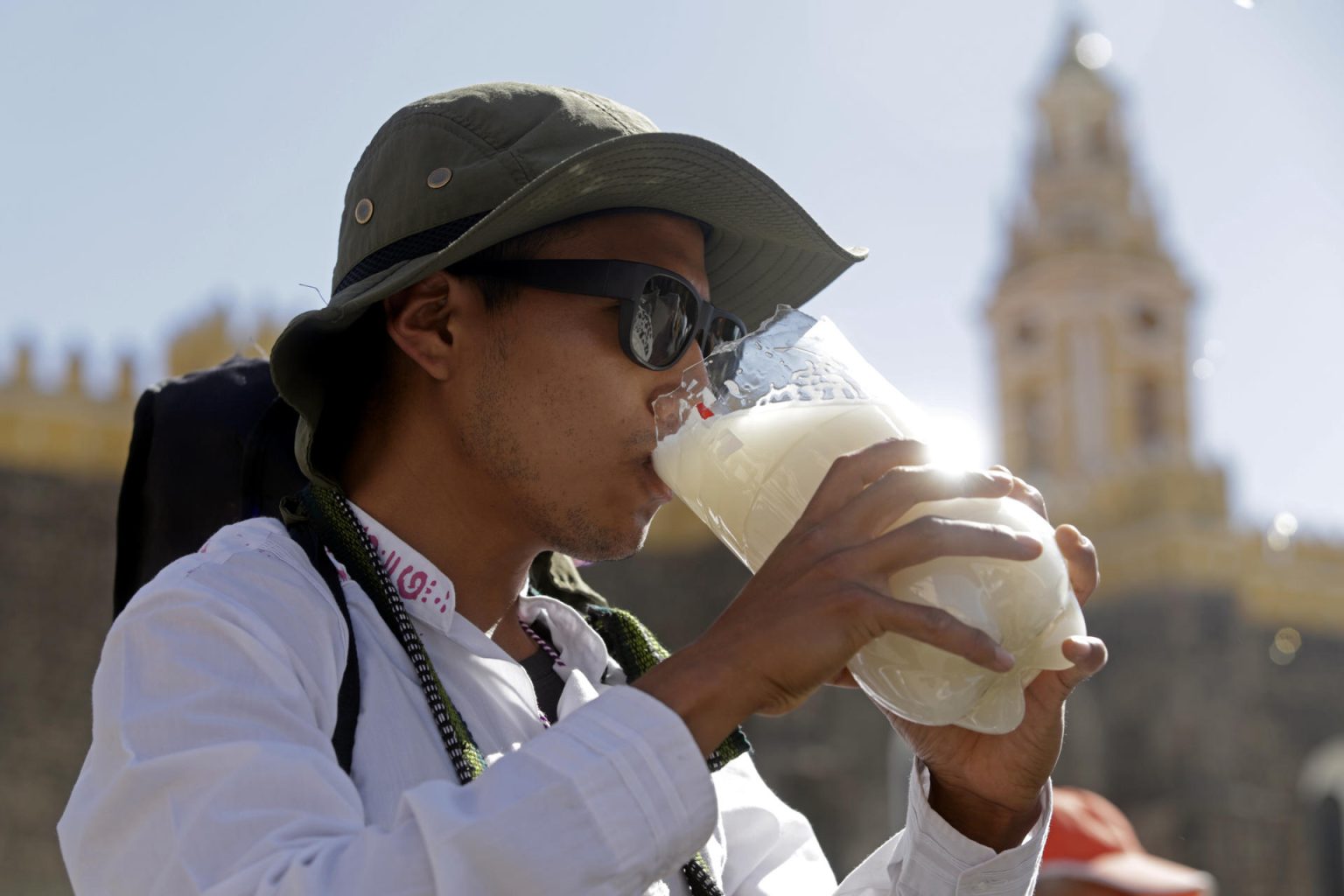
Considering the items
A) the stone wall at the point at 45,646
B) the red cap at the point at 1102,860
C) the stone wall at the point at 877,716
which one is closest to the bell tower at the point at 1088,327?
the stone wall at the point at 877,716

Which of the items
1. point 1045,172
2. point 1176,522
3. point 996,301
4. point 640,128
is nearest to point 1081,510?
point 1176,522

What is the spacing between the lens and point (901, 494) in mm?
1259

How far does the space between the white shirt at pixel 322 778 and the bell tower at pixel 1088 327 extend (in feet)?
80.3

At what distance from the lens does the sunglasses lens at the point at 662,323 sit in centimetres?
171

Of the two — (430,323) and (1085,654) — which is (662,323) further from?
(1085,654)

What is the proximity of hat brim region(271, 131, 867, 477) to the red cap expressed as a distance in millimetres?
2475

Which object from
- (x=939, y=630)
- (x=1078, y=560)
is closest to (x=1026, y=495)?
(x=1078, y=560)

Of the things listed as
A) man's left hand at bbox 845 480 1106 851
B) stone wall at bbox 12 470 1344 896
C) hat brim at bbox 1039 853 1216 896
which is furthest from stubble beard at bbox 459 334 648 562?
stone wall at bbox 12 470 1344 896

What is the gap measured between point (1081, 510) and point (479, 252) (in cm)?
1925

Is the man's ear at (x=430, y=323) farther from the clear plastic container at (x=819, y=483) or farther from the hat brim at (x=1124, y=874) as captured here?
the hat brim at (x=1124, y=874)

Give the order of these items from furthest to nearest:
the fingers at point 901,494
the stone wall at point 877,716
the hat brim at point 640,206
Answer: the stone wall at point 877,716
the hat brim at point 640,206
the fingers at point 901,494

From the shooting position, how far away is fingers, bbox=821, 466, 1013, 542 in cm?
125

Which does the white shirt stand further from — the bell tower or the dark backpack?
the bell tower

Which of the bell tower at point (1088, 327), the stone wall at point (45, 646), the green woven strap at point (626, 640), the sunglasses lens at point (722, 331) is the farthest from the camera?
the bell tower at point (1088, 327)
